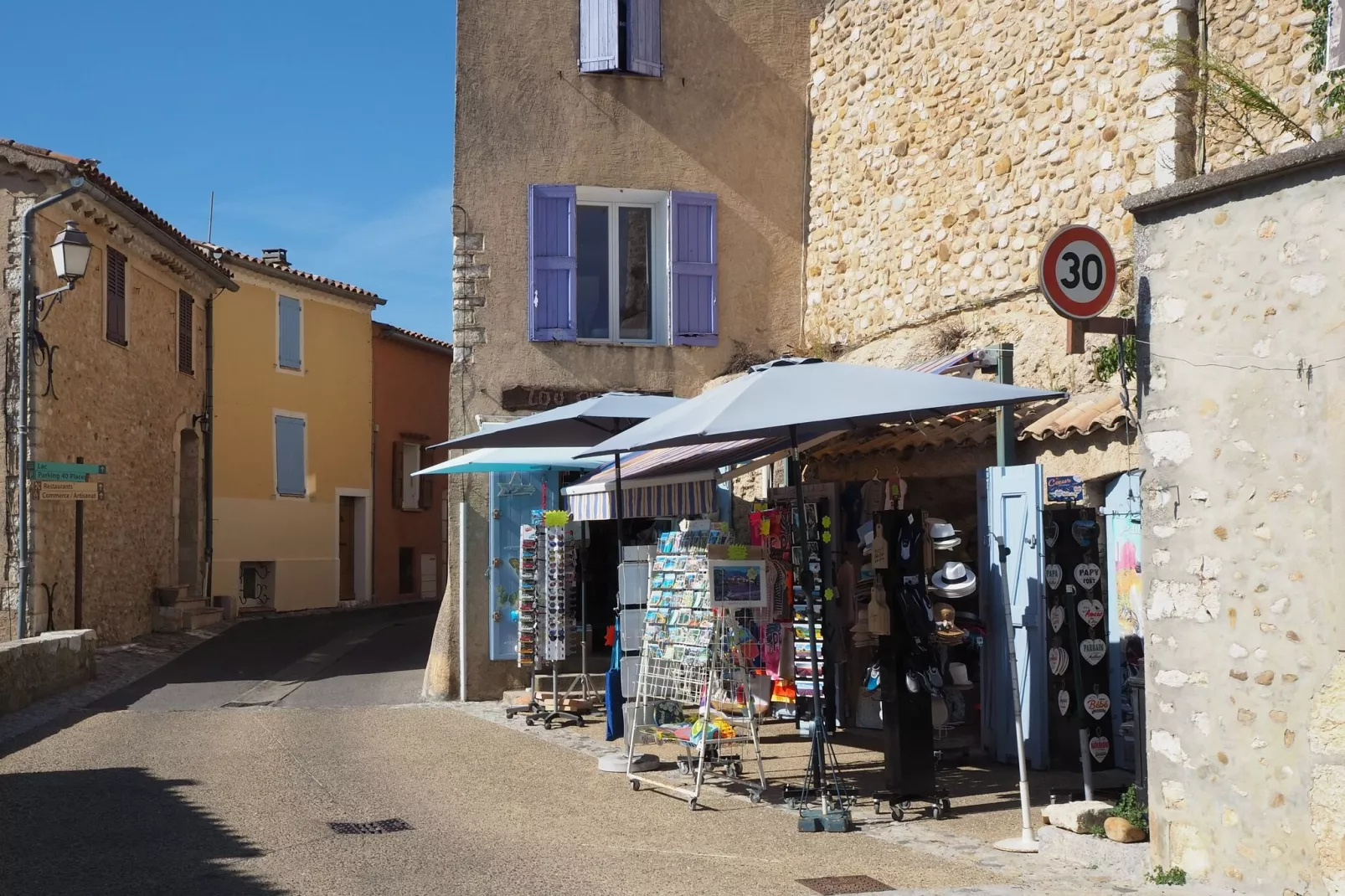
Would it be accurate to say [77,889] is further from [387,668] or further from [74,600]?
[74,600]

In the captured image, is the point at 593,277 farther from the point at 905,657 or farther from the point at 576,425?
the point at 905,657

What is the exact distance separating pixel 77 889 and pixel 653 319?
8.77 meters

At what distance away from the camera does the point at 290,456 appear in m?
25.5

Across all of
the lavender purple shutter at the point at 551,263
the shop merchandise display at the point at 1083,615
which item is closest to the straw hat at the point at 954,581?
the shop merchandise display at the point at 1083,615

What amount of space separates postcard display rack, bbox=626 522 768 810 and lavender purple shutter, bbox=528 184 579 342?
16.4ft

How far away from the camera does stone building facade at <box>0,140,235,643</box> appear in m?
15.6

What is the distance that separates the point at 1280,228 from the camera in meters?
5.12

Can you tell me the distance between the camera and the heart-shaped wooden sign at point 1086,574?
25.7 feet

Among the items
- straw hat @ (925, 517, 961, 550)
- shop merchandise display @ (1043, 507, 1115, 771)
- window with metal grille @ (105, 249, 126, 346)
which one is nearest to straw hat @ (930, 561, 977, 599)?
straw hat @ (925, 517, 961, 550)

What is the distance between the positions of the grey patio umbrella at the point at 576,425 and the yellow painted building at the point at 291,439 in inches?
576

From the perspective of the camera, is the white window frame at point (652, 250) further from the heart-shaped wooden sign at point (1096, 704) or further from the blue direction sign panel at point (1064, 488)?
the heart-shaped wooden sign at point (1096, 704)

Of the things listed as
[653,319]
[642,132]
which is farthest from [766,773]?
[642,132]

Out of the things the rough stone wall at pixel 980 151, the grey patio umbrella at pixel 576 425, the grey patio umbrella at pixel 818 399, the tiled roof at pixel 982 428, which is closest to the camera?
the grey patio umbrella at pixel 818 399

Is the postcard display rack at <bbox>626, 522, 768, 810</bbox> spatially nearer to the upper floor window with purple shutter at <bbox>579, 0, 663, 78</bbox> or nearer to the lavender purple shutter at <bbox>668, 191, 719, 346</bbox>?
the lavender purple shutter at <bbox>668, 191, 719, 346</bbox>
